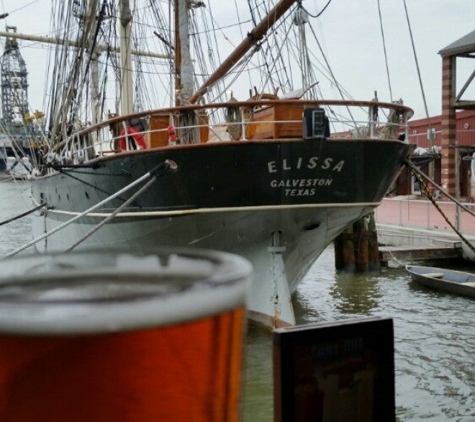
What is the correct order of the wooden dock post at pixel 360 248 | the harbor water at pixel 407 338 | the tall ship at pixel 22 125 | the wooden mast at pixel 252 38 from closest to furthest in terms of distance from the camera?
the harbor water at pixel 407 338
the wooden mast at pixel 252 38
the wooden dock post at pixel 360 248
the tall ship at pixel 22 125

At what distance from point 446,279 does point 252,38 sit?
295 inches

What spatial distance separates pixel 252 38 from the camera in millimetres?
15180

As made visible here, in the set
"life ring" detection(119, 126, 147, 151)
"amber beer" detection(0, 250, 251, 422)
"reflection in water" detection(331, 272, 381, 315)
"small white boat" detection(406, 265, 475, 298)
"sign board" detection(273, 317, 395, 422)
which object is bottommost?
"reflection in water" detection(331, 272, 381, 315)

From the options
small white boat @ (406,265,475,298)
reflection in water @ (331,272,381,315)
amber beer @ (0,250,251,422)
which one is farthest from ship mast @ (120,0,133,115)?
amber beer @ (0,250,251,422)

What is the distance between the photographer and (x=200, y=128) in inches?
436

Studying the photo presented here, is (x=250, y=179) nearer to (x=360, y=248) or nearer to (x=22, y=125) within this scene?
(x=360, y=248)

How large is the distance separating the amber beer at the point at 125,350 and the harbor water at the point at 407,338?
3.45m

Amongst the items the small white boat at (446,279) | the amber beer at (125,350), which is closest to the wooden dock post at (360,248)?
the small white boat at (446,279)

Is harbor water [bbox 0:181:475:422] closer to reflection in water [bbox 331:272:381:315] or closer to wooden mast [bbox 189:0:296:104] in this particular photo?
reflection in water [bbox 331:272:381:315]

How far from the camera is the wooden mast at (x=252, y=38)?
14489 millimetres

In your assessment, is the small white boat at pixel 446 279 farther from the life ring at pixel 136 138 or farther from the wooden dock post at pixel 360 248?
the life ring at pixel 136 138

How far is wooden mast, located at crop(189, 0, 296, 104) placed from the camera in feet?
47.5

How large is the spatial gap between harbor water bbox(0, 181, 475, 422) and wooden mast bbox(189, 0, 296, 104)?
18.7 feet

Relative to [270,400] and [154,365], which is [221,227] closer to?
[270,400]
